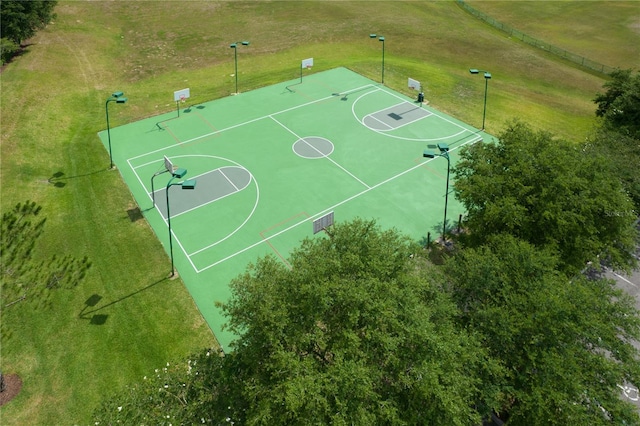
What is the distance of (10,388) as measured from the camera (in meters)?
24.8

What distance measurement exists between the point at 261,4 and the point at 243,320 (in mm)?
84115

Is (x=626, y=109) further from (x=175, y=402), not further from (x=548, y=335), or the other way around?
(x=175, y=402)

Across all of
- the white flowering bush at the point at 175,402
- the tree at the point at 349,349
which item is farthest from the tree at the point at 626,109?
the white flowering bush at the point at 175,402

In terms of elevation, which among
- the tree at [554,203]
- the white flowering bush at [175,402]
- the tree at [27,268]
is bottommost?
the tree at [27,268]

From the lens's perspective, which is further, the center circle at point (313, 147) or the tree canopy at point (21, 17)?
the tree canopy at point (21, 17)

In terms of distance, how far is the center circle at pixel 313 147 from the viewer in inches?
1721

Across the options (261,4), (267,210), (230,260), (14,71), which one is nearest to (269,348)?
(230,260)

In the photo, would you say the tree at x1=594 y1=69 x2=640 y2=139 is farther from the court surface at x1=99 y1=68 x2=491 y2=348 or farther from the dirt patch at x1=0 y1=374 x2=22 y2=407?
the dirt patch at x1=0 y1=374 x2=22 y2=407

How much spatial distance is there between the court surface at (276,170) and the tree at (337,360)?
8.61m

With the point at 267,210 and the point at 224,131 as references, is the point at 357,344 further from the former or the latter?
the point at 224,131

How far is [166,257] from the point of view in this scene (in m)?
32.7

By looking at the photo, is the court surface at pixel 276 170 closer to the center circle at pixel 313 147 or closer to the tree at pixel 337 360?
the center circle at pixel 313 147

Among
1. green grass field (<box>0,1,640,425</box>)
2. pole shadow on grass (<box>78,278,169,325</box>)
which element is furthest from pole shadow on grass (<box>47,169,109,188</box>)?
pole shadow on grass (<box>78,278,169,325</box>)

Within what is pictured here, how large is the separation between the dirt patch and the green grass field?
1.28ft
